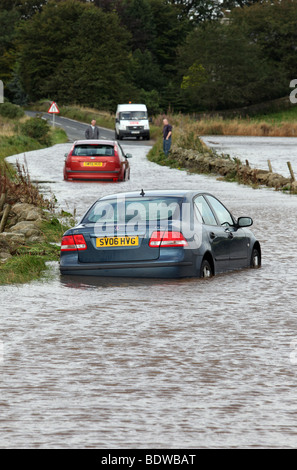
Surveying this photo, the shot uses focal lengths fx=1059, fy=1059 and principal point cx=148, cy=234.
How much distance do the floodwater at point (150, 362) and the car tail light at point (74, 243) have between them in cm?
47

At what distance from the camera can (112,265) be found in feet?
43.2

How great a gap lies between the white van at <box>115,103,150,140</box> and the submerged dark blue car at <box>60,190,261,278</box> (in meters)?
59.0

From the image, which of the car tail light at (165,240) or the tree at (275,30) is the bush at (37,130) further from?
the tree at (275,30)

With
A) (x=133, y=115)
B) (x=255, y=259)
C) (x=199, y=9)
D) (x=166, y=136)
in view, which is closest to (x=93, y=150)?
(x=166, y=136)

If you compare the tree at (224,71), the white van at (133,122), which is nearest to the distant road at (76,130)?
the white van at (133,122)

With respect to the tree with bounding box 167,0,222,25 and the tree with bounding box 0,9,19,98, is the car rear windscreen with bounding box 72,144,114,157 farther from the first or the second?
the tree with bounding box 167,0,222,25

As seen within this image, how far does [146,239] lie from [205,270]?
3.43 ft

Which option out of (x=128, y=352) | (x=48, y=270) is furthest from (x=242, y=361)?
(x=48, y=270)

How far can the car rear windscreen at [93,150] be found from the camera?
34906mm

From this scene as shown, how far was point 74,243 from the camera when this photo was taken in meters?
13.3

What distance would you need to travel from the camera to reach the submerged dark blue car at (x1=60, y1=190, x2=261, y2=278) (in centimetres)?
1302

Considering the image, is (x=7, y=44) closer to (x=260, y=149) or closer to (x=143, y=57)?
(x=143, y=57)
